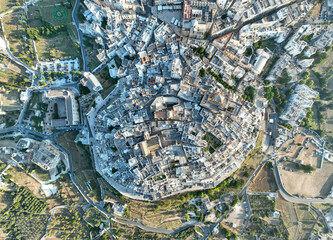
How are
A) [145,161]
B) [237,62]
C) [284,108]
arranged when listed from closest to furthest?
[145,161] → [237,62] → [284,108]

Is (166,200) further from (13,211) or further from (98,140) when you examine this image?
(13,211)

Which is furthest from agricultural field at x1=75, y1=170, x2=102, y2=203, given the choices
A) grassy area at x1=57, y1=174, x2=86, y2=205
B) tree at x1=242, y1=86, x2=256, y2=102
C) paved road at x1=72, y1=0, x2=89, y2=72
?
tree at x1=242, y1=86, x2=256, y2=102

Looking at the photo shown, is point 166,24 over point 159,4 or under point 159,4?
under

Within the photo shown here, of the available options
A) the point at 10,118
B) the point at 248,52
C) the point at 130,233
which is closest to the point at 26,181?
the point at 10,118

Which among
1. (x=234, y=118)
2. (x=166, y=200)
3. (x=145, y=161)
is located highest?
(x=234, y=118)

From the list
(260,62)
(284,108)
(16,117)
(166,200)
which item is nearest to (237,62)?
(260,62)

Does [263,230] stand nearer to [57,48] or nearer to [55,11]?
[57,48]

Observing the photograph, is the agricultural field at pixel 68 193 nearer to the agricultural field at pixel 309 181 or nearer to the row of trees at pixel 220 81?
the row of trees at pixel 220 81
